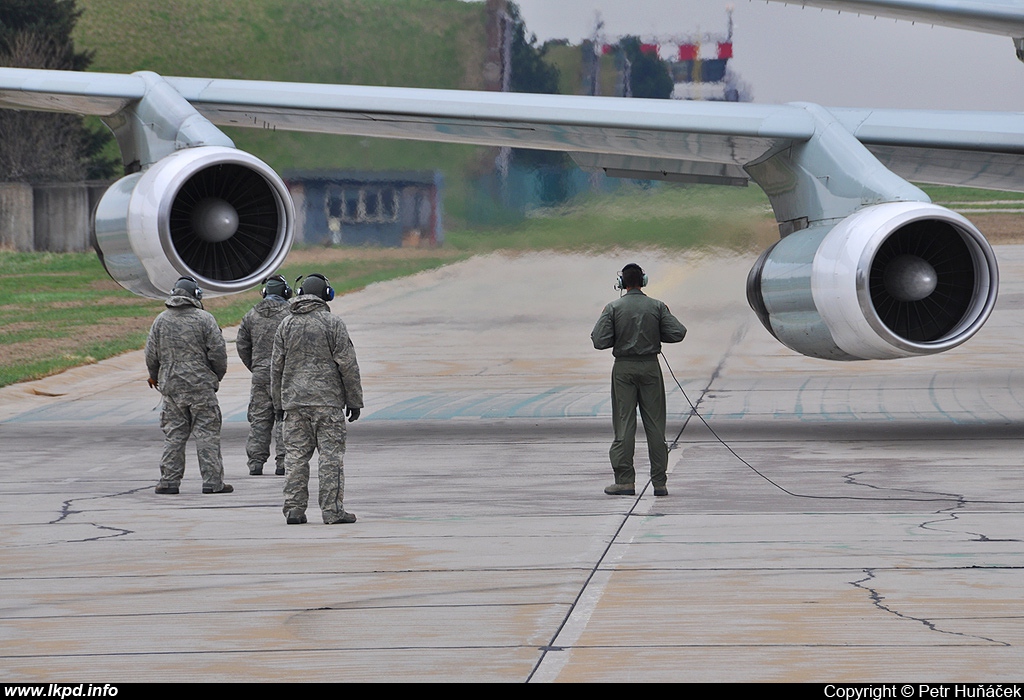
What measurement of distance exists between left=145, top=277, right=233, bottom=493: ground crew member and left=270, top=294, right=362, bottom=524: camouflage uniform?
1.85 metres

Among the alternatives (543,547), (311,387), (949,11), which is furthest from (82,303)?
(543,547)

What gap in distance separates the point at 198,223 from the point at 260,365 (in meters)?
1.65

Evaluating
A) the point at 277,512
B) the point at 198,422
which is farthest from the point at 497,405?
the point at 277,512

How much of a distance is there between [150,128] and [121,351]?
14614 mm

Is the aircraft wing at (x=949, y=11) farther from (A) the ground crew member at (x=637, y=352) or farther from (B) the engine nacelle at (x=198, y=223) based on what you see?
(B) the engine nacelle at (x=198, y=223)

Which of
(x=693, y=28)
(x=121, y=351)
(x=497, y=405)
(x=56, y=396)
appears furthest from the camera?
(x=121, y=351)

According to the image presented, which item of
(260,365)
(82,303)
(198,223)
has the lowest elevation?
(82,303)

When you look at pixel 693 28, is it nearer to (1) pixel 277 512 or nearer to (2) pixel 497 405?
(2) pixel 497 405

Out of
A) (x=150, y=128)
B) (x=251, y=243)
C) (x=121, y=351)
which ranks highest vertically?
(x=150, y=128)

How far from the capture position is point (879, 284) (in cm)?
1259

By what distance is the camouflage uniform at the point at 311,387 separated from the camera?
991 centimetres

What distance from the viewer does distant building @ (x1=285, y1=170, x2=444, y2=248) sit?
55.9ft

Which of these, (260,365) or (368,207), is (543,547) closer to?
(260,365)
